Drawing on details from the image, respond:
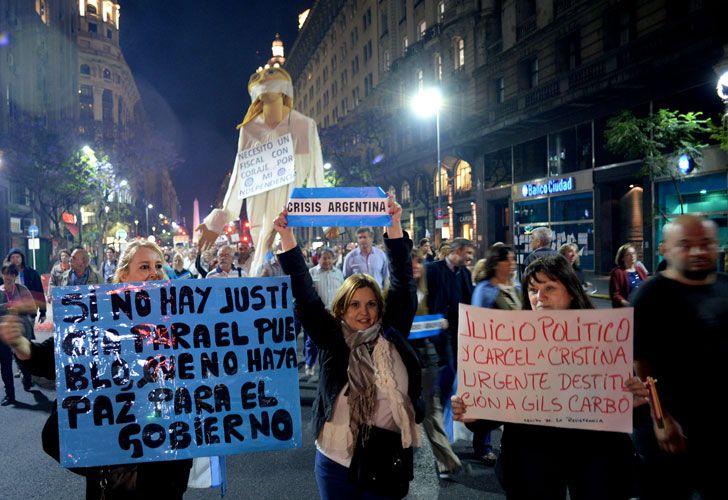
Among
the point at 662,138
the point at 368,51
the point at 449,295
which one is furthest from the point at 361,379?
the point at 368,51

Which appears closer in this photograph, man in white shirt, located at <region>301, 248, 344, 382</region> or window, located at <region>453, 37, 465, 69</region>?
man in white shirt, located at <region>301, 248, 344, 382</region>

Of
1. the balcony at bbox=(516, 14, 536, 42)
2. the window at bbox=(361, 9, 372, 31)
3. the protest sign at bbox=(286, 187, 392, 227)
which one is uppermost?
the window at bbox=(361, 9, 372, 31)

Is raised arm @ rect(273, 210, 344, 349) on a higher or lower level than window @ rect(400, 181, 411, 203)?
lower

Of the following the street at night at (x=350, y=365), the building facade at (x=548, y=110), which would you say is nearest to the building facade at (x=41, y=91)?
the building facade at (x=548, y=110)

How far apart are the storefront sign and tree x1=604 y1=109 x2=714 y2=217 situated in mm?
6078

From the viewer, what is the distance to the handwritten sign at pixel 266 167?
179 inches

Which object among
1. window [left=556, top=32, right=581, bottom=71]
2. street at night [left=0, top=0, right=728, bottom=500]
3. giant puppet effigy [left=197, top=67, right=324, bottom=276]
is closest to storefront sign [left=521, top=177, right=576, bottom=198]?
window [left=556, top=32, right=581, bottom=71]

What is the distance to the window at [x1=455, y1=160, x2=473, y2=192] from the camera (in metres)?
33.4

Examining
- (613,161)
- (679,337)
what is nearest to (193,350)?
(679,337)

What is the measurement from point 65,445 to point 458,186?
3355cm

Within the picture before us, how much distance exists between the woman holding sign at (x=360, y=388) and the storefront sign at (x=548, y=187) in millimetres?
22687

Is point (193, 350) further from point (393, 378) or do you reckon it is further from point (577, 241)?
point (577, 241)

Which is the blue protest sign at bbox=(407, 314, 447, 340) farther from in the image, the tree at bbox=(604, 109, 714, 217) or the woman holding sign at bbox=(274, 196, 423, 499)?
the tree at bbox=(604, 109, 714, 217)

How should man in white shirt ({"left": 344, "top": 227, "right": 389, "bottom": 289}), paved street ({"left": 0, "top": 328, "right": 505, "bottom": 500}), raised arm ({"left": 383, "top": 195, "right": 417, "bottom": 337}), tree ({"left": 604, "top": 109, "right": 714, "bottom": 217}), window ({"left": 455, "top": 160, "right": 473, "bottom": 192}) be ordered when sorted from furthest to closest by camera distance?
1. window ({"left": 455, "top": 160, "right": 473, "bottom": 192})
2. tree ({"left": 604, "top": 109, "right": 714, "bottom": 217})
3. man in white shirt ({"left": 344, "top": 227, "right": 389, "bottom": 289})
4. paved street ({"left": 0, "top": 328, "right": 505, "bottom": 500})
5. raised arm ({"left": 383, "top": 195, "right": 417, "bottom": 337})
